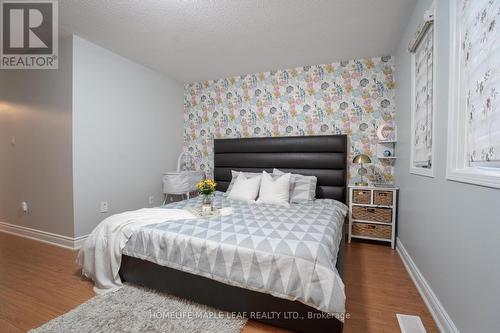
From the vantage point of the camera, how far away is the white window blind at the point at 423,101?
1.61m

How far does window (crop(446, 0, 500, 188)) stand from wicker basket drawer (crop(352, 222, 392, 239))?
1.58 metres

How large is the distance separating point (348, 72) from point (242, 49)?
1.51 m

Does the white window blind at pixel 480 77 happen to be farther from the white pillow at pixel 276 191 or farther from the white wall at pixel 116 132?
the white wall at pixel 116 132

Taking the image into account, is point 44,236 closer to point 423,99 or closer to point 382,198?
point 382,198

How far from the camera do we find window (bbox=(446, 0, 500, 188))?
97 cm

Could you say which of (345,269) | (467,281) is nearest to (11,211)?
(345,269)

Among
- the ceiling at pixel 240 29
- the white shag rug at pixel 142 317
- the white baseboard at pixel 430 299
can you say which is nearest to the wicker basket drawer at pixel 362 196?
the white baseboard at pixel 430 299

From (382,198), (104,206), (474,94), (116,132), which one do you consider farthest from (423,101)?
(104,206)

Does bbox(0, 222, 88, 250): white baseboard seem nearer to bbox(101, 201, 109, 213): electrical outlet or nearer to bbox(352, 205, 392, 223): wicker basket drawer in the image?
bbox(101, 201, 109, 213): electrical outlet

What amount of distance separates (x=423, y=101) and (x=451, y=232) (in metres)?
1.10

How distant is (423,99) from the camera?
1777mm

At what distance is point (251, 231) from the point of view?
159 centimetres

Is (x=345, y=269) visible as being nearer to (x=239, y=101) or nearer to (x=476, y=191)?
(x=476, y=191)

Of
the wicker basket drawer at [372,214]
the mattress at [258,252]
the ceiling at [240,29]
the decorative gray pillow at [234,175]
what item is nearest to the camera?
the mattress at [258,252]
